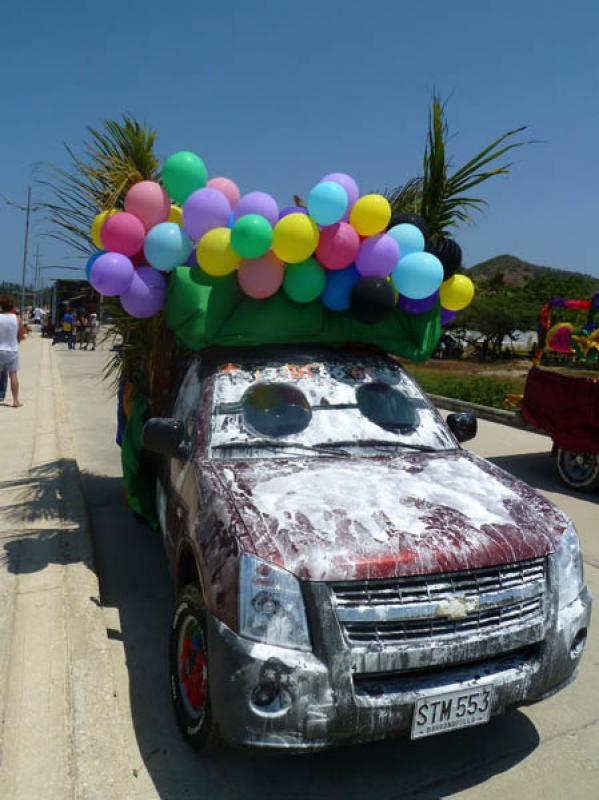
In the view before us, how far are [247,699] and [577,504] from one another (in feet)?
18.7

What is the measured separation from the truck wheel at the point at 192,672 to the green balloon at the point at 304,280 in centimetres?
200

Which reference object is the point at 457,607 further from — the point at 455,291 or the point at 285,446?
the point at 455,291

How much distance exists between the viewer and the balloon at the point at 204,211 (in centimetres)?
412

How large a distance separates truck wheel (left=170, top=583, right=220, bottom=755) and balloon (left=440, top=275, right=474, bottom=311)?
282 centimetres

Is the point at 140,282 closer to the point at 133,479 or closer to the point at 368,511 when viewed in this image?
the point at 133,479

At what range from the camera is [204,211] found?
13.6 ft

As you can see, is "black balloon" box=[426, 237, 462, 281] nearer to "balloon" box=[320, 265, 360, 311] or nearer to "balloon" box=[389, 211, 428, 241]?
"balloon" box=[389, 211, 428, 241]

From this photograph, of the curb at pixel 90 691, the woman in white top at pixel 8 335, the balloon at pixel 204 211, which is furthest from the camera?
the woman in white top at pixel 8 335

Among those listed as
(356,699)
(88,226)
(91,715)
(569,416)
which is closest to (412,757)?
(356,699)

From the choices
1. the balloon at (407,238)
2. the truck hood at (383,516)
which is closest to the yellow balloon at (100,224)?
the balloon at (407,238)

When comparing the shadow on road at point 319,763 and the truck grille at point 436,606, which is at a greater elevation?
the truck grille at point 436,606

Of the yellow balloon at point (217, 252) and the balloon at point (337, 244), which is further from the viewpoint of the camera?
the balloon at point (337, 244)

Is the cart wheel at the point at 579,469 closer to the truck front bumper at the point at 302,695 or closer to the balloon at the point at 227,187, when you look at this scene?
the balloon at the point at 227,187

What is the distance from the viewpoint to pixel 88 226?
18.2 ft
